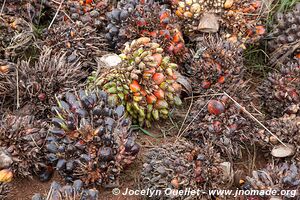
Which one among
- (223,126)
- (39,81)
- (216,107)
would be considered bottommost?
(223,126)

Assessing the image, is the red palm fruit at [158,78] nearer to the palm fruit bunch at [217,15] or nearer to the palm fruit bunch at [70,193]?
the palm fruit bunch at [217,15]

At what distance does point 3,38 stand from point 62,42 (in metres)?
0.50

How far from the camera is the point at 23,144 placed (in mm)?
3125

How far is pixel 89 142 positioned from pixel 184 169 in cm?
59

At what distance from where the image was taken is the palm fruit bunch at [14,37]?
152 inches

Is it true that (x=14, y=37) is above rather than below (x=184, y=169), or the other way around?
above

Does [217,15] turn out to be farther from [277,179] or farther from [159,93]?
[277,179]

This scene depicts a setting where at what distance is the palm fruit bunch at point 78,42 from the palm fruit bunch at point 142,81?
31 cm

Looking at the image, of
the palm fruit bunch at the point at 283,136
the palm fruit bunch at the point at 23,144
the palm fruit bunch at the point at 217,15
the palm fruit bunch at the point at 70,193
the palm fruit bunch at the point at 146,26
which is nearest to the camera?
the palm fruit bunch at the point at 70,193

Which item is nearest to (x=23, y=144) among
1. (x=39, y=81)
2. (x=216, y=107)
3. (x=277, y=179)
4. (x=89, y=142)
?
(x=89, y=142)

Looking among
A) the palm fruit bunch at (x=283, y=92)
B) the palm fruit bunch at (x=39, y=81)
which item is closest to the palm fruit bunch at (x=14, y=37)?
the palm fruit bunch at (x=39, y=81)

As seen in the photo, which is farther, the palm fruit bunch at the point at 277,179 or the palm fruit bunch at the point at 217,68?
the palm fruit bunch at the point at 217,68

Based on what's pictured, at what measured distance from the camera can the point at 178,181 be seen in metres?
2.95

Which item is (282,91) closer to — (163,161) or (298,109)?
Result: (298,109)
